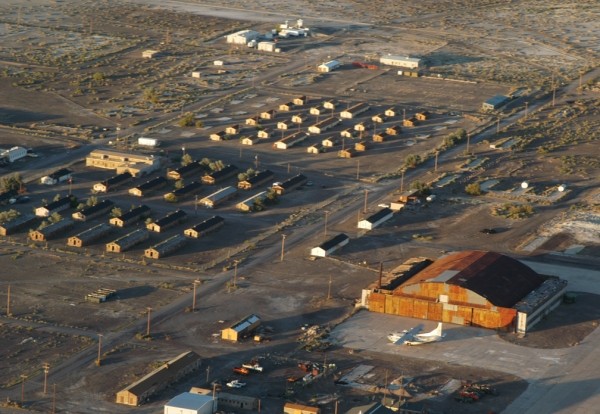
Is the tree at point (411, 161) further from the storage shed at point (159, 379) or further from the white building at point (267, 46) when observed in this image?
the white building at point (267, 46)

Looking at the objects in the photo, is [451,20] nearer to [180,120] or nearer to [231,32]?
[231,32]

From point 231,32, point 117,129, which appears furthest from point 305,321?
point 231,32

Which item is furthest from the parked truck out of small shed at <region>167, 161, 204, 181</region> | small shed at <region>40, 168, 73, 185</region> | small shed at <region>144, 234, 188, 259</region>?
small shed at <region>144, 234, 188, 259</region>

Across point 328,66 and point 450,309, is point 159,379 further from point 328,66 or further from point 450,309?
point 328,66

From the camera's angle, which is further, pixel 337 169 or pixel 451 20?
pixel 451 20

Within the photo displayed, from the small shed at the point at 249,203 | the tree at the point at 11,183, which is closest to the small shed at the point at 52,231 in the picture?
the tree at the point at 11,183

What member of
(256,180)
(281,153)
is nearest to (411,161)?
(281,153)
